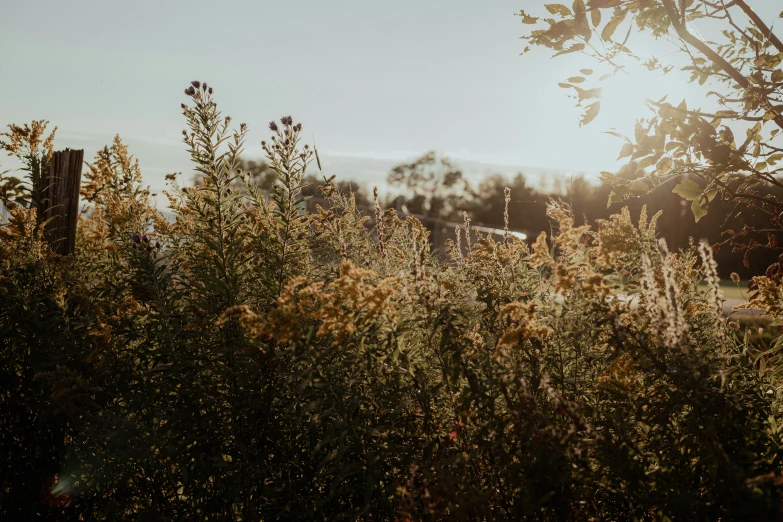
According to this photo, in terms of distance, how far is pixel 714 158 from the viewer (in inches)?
115

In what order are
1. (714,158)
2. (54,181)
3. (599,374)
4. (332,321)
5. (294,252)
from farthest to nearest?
(54,181)
(294,252)
(714,158)
(599,374)
(332,321)

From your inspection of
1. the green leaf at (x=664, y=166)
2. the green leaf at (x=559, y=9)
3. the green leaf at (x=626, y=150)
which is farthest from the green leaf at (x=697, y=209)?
the green leaf at (x=559, y=9)

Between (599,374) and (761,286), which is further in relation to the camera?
(761,286)

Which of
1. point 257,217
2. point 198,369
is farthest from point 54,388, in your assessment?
point 257,217

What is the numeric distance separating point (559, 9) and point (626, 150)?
782 millimetres

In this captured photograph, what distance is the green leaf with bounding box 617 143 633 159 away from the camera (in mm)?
3013

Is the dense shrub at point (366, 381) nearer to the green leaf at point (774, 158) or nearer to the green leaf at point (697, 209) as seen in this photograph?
the green leaf at point (697, 209)

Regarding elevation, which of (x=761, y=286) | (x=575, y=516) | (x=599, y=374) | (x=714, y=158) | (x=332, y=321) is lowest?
(x=575, y=516)

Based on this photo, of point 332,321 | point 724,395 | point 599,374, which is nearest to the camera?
point 724,395

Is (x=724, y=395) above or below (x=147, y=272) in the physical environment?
below

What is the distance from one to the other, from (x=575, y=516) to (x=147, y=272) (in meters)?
2.30

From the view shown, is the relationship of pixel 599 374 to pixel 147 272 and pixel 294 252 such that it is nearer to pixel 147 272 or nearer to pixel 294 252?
pixel 294 252

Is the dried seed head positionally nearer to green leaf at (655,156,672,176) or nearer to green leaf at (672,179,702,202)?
green leaf at (655,156,672,176)

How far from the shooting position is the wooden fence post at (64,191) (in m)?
5.05
